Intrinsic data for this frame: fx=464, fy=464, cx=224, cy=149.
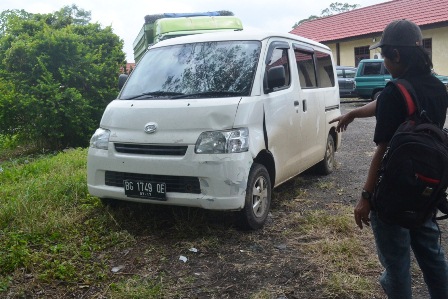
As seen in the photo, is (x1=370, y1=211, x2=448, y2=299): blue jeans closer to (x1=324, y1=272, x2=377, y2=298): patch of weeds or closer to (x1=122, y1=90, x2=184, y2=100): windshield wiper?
(x1=324, y1=272, x2=377, y2=298): patch of weeds

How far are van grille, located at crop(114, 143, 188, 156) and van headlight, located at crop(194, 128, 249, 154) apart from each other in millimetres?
150

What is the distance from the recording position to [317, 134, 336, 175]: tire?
6.66 metres

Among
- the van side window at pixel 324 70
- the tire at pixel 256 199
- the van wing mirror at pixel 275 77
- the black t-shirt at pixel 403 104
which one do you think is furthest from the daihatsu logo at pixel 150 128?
the van side window at pixel 324 70

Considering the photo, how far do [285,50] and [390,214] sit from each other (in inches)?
138

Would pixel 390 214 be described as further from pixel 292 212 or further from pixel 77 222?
pixel 77 222

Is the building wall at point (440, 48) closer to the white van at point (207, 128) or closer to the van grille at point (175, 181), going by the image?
the white van at point (207, 128)

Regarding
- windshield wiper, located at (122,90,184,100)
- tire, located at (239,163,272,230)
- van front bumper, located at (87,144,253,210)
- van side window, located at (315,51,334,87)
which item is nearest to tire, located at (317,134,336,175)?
van side window, located at (315,51,334,87)

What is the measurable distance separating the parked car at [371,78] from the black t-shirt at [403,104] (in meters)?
15.3

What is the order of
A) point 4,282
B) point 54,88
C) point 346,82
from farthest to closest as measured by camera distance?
point 346,82 < point 54,88 < point 4,282

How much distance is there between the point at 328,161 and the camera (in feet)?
22.4

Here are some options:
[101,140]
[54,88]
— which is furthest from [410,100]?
[54,88]

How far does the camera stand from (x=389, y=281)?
2.43 meters

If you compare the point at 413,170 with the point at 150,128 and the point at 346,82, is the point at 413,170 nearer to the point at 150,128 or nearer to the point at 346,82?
the point at 150,128

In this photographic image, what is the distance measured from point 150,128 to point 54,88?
6349mm
